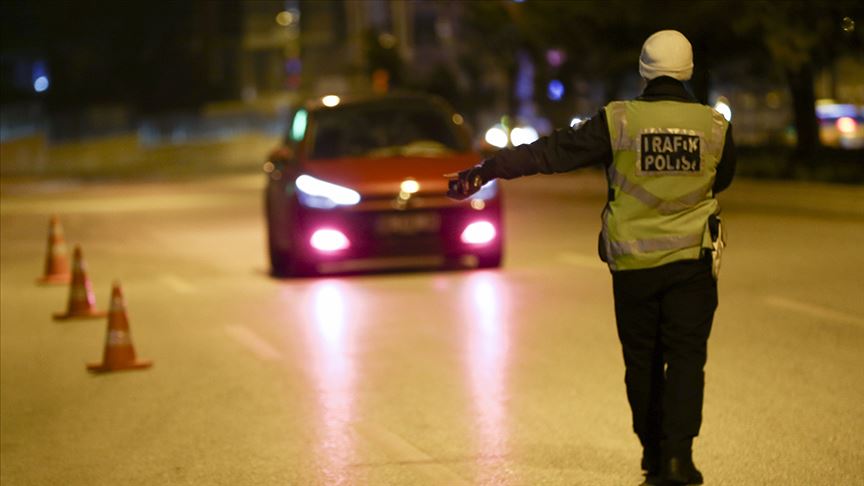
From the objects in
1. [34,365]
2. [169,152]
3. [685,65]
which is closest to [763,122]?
[169,152]

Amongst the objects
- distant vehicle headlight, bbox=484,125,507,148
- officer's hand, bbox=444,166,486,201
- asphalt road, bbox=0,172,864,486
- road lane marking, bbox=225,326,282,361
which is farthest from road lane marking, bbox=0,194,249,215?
officer's hand, bbox=444,166,486,201

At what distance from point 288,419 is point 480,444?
1311mm

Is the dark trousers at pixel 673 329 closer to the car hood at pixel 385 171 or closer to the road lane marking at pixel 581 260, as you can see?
the car hood at pixel 385 171

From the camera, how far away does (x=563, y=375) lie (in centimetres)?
964

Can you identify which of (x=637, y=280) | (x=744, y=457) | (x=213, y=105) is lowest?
(x=744, y=457)

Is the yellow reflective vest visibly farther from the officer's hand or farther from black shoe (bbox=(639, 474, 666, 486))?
black shoe (bbox=(639, 474, 666, 486))

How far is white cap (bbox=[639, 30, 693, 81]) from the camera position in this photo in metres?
6.21

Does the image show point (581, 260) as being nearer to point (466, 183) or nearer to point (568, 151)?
point (466, 183)

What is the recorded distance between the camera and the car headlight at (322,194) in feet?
49.7

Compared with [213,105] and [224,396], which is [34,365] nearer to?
[224,396]

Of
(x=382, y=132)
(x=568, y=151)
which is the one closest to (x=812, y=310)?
(x=382, y=132)

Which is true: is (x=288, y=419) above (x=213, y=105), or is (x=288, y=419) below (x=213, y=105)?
below

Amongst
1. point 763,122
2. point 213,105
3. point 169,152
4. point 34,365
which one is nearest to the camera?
point 34,365

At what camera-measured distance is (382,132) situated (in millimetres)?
16078
